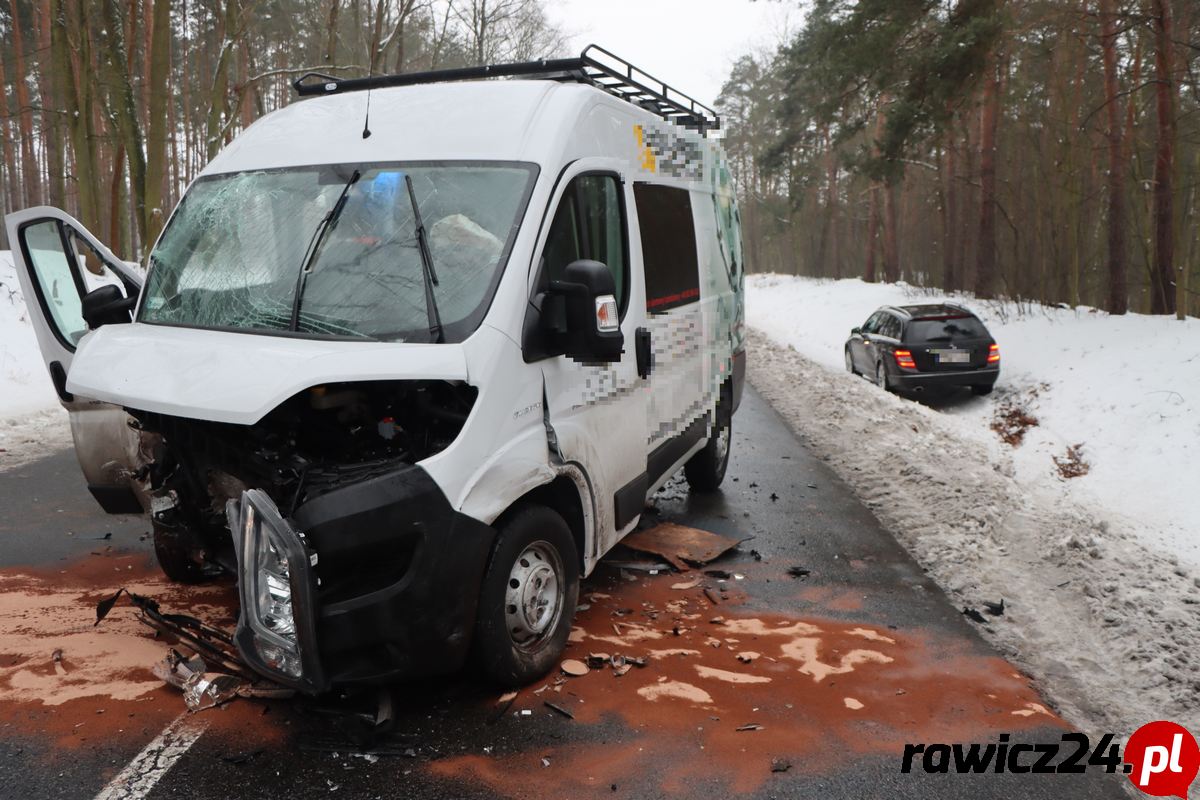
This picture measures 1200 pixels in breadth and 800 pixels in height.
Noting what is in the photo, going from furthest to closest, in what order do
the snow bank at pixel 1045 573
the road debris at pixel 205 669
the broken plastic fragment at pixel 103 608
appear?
the broken plastic fragment at pixel 103 608 < the snow bank at pixel 1045 573 < the road debris at pixel 205 669

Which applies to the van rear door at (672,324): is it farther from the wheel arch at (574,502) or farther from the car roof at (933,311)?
the car roof at (933,311)

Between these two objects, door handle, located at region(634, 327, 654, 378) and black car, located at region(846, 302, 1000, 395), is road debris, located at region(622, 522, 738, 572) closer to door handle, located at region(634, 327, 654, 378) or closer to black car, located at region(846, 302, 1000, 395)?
door handle, located at region(634, 327, 654, 378)

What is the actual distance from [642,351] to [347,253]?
1811mm

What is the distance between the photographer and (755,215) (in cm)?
6266

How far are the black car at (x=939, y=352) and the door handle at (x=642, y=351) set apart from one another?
10.3m

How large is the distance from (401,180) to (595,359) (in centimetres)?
127

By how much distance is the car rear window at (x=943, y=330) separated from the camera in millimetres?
14367

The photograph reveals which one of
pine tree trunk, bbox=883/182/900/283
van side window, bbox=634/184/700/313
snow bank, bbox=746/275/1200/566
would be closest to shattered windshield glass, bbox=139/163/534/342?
van side window, bbox=634/184/700/313

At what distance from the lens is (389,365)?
343cm

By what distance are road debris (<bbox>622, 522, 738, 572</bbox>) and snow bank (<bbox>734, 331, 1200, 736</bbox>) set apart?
4.72ft

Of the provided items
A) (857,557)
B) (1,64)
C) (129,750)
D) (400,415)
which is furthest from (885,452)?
(1,64)

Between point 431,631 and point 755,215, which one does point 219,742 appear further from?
point 755,215

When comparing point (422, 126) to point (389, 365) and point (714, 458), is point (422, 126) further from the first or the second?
point (714, 458)

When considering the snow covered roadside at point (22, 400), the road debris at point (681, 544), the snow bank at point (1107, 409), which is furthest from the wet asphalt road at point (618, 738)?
the snow covered roadside at point (22, 400)
